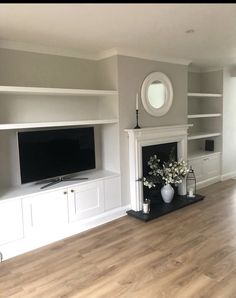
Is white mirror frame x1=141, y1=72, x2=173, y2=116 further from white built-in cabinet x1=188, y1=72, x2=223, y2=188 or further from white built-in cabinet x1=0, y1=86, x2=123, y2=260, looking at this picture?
white built-in cabinet x1=188, y1=72, x2=223, y2=188

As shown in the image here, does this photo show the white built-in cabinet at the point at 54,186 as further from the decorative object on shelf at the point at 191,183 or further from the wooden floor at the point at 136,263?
the decorative object on shelf at the point at 191,183

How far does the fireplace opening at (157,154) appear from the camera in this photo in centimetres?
428

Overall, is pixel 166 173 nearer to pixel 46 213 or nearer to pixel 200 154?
pixel 200 154

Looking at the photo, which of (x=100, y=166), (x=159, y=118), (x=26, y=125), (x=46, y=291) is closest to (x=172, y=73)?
(x=159, y=118)

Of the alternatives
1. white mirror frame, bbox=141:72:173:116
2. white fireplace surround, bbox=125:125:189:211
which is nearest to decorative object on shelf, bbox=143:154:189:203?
white fireplace surround, bbox=125:125:189:211

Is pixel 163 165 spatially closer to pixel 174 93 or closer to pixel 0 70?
pixel 174 93

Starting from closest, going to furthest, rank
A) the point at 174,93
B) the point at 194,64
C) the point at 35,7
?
the point at 35,7, the point at 174,93, the point at 194,64


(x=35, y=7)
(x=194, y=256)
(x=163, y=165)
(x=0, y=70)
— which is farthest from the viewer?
(x=163, y=165)

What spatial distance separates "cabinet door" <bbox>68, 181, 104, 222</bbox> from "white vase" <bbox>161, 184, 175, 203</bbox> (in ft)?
3.52

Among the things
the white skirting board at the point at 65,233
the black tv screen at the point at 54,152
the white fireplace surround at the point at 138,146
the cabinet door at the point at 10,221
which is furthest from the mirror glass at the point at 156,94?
the cabinet door at the point at 10,221

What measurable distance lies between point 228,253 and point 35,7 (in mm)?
3035

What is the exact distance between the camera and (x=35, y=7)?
218 centimetres

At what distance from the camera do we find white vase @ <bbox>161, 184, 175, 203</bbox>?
14.1 ft

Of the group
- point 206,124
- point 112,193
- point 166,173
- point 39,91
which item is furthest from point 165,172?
point 206,124
